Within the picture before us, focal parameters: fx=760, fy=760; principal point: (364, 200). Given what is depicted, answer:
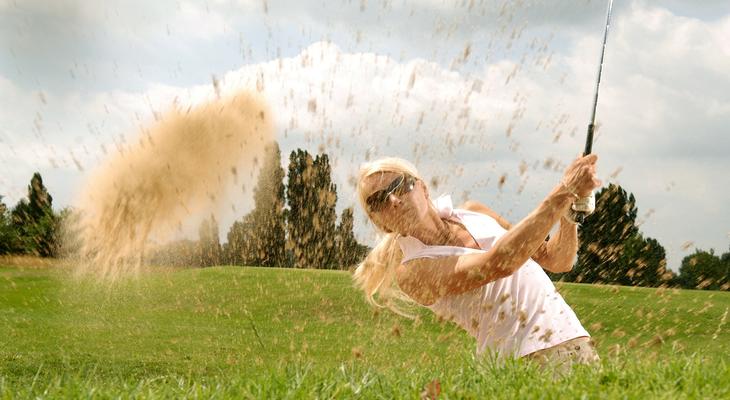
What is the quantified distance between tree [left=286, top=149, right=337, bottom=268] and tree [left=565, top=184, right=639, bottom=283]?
11.5 meters

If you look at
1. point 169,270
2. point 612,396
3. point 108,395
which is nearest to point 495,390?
point 612,396

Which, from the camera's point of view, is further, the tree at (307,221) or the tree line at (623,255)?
the tree at (307,221)

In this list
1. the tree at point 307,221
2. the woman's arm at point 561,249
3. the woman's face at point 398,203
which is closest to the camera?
the woman's face at point 398,203

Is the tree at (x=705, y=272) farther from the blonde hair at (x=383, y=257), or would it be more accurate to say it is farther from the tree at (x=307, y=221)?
the blonde hair at (x=383, y=257)

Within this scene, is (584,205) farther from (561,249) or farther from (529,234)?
(561,249)

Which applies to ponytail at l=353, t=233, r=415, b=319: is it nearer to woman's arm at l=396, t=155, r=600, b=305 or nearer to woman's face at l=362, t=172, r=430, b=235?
woman's face at l=362, t=172, r=430, b=235

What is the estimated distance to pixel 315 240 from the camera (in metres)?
39.0

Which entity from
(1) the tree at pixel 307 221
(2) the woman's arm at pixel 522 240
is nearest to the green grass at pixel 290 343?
(2) the woman's arm at pixel 522 240

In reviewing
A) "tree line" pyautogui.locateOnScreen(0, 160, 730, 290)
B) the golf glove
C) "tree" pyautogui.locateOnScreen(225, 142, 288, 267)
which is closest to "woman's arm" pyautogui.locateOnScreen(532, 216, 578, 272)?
the golf glove

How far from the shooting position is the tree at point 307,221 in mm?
35969

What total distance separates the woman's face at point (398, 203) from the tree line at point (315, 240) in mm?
24226

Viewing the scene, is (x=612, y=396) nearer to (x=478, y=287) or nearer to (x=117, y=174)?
(x=478, y=287)

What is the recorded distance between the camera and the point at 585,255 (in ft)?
109

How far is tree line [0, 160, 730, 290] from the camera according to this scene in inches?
1270
